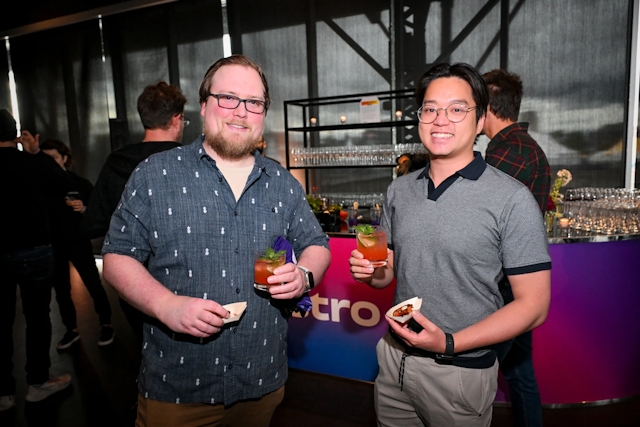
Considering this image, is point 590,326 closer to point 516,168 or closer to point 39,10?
point 516,168

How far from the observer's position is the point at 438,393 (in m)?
1.46

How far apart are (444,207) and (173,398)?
1.14m

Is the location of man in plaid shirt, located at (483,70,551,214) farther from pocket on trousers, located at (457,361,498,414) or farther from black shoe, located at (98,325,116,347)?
black shoe, located at (98,325,116,347)

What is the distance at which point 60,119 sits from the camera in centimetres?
825

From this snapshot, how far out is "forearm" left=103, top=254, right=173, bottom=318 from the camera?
136 centimetres

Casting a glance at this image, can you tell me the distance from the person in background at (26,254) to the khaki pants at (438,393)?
104 inches

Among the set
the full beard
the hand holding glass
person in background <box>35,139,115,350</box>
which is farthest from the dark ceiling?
the hand holding glass

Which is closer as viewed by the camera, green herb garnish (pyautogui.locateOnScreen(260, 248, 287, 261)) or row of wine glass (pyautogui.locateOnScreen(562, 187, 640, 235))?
green herb garnish (pyautogui.locateOnScreen(260, 248, 287, 261))

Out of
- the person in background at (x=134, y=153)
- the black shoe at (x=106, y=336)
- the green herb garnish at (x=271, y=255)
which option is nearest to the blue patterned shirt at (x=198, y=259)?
the green herb garnish at (x=271, y=255)

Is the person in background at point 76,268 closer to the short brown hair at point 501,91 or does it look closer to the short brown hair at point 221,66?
the short brown hair at point 221,66

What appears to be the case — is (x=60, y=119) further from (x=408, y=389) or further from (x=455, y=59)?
(x=408, y=389)

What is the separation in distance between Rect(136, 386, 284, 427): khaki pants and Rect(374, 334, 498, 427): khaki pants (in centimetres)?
47

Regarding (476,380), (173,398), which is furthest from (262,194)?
(476,380)

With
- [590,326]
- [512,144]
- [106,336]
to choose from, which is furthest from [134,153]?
[590,326]
